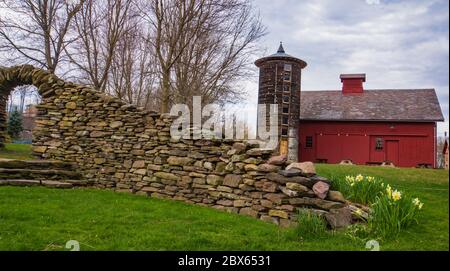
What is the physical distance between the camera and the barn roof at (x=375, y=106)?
2253 cm

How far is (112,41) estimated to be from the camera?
14633 millimetres

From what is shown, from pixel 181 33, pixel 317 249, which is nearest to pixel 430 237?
pixel 317 249

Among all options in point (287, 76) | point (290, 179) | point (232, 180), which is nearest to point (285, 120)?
point (287, 76)

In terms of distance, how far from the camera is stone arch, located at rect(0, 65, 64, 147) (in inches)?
391

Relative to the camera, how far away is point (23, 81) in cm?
1093

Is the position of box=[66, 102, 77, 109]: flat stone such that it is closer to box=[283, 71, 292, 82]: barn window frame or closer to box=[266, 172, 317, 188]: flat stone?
box=[266, 172, 317, 188]: flat stone

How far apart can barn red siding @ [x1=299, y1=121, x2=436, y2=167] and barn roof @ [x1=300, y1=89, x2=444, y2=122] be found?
0.50 metres

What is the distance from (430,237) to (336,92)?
23.1m

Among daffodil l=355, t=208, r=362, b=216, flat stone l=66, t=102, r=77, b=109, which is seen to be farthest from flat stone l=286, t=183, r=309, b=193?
flat stone l=66, t=102, r=77, b=109

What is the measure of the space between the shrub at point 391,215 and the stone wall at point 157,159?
577 mm

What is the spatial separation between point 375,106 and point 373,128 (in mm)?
1861

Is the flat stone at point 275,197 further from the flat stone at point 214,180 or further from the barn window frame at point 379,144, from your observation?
the barn window frame at point 379,144

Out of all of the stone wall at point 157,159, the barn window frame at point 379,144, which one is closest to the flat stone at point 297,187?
the stone wall at point 157,159
